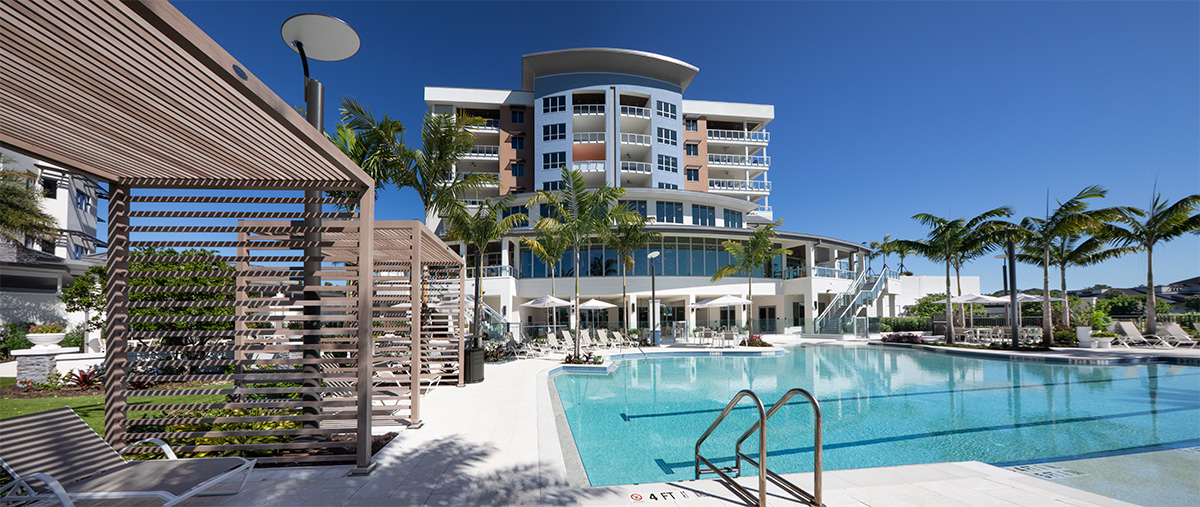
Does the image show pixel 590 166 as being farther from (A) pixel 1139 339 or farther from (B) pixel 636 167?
(A) pixel 1139 339

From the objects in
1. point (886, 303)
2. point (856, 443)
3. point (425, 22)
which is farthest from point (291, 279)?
point (886, 303)

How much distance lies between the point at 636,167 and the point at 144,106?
1449 inches

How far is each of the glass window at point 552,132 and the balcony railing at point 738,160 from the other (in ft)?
46.8

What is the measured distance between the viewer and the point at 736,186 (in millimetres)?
45094

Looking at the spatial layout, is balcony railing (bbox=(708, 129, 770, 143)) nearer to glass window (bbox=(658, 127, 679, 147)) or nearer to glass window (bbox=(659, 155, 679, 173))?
glass window (bbox=(658, 127, 679, 147))

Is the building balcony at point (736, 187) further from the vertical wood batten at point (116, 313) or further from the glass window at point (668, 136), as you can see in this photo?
the vertical wood batten at point (116, 313)

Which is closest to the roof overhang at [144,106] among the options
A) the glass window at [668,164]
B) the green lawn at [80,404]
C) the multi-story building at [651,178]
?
the green lawn at [80,404]

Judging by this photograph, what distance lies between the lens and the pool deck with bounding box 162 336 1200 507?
387 centimetres

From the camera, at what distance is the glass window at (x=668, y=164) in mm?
39625

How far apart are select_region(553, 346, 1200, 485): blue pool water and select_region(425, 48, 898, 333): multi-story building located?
42.0ft

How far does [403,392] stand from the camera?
805cm

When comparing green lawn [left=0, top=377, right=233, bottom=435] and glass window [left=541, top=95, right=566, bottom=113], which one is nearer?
green lawn [left=0, top=377, right=233, bottom=435]

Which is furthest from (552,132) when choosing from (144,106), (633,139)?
(144,106)

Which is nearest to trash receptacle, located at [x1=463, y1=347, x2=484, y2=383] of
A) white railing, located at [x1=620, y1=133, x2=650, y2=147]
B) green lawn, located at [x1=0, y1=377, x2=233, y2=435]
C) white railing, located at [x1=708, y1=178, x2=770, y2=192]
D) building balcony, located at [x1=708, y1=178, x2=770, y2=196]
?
green lawn, located at [x1=0, y1=377, x2=233, y2=435]
